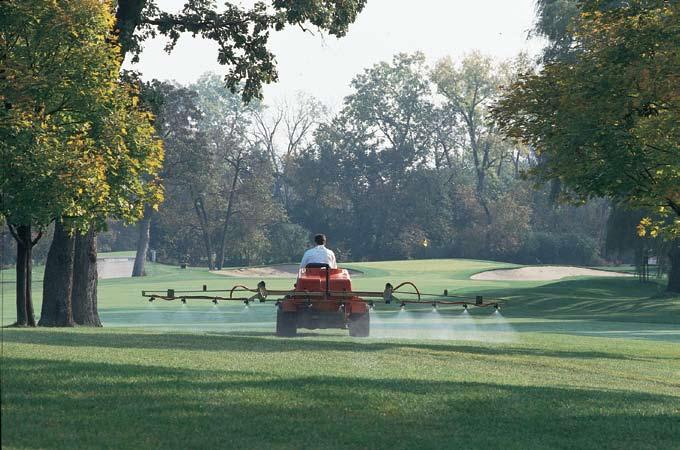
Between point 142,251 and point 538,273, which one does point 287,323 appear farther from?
point 142,251

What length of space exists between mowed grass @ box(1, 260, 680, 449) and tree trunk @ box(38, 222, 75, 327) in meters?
5.42

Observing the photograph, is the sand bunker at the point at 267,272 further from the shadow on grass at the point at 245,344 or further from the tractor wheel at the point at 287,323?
the shadow on grass at the point at 245,344

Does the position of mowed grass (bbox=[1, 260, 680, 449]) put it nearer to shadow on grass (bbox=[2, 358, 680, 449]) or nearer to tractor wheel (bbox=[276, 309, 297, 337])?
shadow on grass (bbox=[2, 358, 680, 449])

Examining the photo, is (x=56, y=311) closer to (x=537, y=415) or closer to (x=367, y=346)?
(x=367, y=346)

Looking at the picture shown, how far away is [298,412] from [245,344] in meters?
9.24

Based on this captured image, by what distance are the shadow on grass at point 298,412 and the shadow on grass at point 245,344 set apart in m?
5.20

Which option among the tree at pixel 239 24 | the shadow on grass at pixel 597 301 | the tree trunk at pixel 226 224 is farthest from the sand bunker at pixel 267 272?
the tree at pixel 239 24

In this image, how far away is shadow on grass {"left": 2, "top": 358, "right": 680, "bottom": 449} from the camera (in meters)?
9.41

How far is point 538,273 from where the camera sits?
76.5 meters

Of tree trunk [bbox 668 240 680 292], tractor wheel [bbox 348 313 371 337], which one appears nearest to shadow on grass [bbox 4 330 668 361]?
tractor wheel [bbox 348 313 371 337]

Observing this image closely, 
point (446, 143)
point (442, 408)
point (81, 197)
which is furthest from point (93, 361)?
point (446, 143)

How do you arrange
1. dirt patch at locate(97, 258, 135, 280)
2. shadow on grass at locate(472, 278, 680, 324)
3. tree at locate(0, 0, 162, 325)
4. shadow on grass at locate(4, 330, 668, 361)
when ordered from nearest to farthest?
shadow on grass at locate(4, 330, 668, 361), tree at locate(0, 0, 162, 325), shadow on grass at locate(472, 278, 680, 324), dirt patch at locate(97, 258, 135, 280)

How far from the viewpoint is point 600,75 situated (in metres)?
22.2

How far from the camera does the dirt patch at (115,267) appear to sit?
93.1 meters
